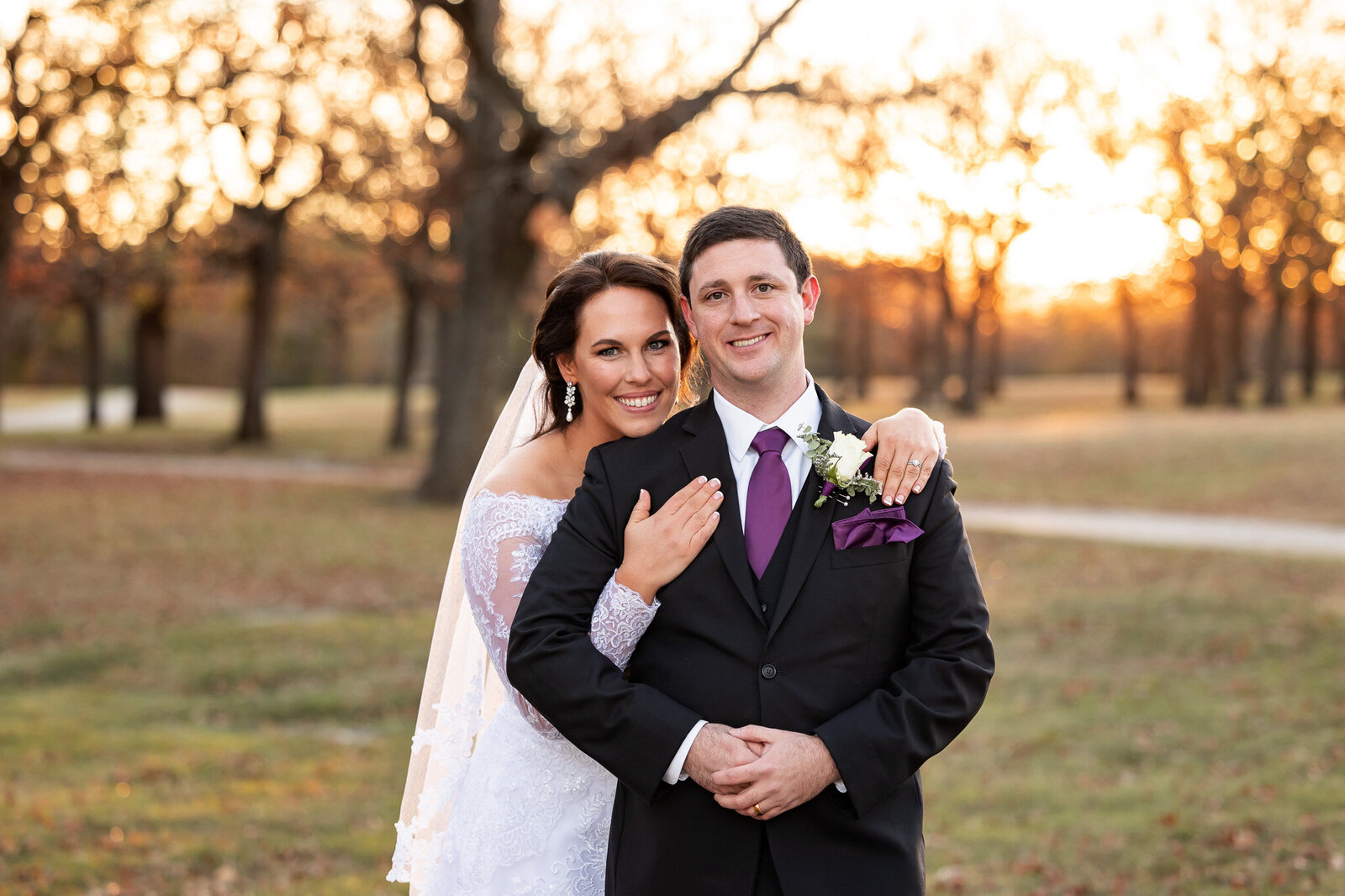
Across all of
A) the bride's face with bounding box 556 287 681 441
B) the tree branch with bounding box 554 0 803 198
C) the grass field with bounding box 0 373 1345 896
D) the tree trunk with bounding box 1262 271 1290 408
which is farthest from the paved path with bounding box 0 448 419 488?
the tree trunk with bounding box 1262 271 1290 408

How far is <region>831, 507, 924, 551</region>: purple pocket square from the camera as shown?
9.21 ft

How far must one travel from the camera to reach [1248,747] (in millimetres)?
8109

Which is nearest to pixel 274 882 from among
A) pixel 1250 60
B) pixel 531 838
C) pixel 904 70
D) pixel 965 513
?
pixel 531 838

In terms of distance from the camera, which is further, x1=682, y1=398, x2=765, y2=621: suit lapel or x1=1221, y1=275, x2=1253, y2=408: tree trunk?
x1=1221, y1=275, x2=1253, y2=408: tree trunk

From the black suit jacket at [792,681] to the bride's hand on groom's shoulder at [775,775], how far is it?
0.15ft

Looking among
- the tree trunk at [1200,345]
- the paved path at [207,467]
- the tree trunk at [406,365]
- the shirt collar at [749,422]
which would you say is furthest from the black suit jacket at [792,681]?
the tree trunk at [1200,345]

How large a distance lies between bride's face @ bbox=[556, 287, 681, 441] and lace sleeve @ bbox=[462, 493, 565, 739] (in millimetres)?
381

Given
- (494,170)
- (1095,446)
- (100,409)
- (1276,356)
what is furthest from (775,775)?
(100,409)

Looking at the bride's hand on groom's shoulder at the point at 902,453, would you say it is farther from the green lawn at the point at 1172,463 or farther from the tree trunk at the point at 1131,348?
the tree trunk at the point at 1131,348

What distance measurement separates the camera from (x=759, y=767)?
269cm

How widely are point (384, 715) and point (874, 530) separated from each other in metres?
7.27

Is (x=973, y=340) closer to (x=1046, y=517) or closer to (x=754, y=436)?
(x=1046, y=517)

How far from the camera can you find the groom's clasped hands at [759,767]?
2.70 meters

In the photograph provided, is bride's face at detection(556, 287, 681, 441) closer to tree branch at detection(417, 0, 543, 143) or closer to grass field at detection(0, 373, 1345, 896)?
grass field at detection(0, 373, 1345, 896)
